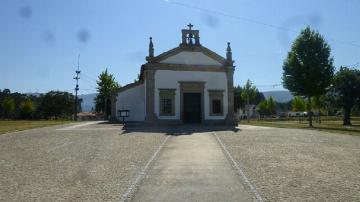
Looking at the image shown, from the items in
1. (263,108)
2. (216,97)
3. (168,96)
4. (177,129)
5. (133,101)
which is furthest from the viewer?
(263,108)

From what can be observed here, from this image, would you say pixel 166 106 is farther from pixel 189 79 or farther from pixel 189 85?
pixel 189 79

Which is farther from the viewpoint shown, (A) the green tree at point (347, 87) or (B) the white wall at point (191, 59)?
(A) the green tree at point (347, 87)

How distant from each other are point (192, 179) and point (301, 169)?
3.56m

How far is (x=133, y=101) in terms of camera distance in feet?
131

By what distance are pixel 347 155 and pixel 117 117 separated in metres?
28.7

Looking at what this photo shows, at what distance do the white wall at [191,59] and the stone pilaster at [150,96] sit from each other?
5.69 feet

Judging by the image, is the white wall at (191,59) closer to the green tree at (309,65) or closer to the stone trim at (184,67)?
the stone trim at (184,67)

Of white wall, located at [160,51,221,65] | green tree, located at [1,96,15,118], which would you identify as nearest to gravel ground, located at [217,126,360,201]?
white wall, located at [160,51,221,65]

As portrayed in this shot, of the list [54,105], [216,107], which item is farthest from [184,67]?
[54,105]

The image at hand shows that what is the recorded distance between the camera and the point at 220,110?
114ft

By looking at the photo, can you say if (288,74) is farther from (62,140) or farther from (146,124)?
(62,140)

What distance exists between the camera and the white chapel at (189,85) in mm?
33531

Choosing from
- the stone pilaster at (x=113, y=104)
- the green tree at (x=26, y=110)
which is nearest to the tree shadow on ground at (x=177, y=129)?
the stone pilaster at (x=113, y=104)

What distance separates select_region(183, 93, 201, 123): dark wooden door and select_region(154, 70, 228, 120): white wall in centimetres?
70
